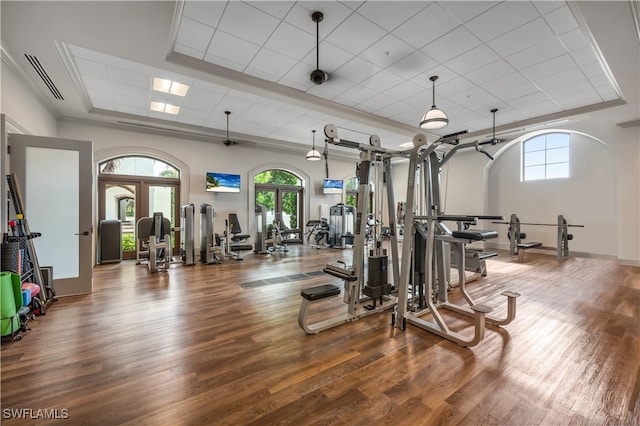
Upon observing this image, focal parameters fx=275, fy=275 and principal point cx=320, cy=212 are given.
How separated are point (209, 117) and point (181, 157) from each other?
161cm

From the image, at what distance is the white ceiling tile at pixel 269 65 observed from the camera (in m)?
3.78

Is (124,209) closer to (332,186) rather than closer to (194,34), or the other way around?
(194,34)

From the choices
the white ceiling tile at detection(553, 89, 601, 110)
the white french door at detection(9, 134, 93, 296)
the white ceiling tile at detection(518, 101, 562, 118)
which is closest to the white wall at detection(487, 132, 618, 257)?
the white ceiling tile at detection(518, 101, 562, 118)

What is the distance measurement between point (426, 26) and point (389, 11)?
1.78ft

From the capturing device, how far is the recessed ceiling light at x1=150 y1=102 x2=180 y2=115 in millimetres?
5509

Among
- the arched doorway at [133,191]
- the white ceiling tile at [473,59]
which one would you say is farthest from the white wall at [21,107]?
the white ceiling tile at [473,59]

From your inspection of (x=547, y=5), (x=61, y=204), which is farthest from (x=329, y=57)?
(x=61, y=204)

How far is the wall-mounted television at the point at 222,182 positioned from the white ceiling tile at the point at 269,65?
153 inches

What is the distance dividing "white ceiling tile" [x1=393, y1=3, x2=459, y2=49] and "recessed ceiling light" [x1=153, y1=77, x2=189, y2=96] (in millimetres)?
3616

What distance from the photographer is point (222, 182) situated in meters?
7.67

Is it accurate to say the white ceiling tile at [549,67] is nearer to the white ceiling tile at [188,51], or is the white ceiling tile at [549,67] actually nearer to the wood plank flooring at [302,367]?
the wood plank flooring at [302,367]

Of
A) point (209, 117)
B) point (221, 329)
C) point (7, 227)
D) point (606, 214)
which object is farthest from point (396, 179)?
point (7, 227)

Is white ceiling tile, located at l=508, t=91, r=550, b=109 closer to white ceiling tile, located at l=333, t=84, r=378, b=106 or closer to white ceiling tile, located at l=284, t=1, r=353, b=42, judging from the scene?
white ceiling tile, located at l=333, t=84, r=378, b=106

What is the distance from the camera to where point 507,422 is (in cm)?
155
